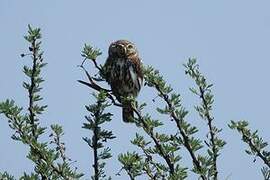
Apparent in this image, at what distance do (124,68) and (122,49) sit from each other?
0.43 m

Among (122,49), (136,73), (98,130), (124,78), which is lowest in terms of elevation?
(98,130)

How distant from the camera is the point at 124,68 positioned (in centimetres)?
684

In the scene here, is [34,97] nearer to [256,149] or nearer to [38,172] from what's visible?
[38,172]

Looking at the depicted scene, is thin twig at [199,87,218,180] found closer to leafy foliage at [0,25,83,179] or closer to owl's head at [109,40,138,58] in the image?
leafy foliage at [0,25,83,179]

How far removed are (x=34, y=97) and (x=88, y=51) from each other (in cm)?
47

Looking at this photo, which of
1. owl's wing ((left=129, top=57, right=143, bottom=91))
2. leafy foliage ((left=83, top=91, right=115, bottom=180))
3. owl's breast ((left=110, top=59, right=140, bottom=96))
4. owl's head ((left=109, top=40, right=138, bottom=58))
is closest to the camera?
leafy foliage ((left=83, top=91, right=115, bottom=180))

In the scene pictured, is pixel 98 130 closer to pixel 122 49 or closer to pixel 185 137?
pixel 185 137

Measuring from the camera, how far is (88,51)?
148 inches

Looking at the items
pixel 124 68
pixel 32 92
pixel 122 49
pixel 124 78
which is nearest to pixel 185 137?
pixel 32 92

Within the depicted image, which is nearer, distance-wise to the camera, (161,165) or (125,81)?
(161,165)

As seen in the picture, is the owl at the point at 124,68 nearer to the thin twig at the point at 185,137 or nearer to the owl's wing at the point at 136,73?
the owl's wing at the point at 136,73

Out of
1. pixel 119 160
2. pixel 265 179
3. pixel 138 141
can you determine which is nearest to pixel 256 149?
pixel 265 179

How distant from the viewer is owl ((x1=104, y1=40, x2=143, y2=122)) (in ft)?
21.5

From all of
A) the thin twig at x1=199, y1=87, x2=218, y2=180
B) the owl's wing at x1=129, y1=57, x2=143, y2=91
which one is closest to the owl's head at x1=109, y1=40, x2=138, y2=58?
the owl's wing at x1=129, y1=57, x2=143, y2=91
